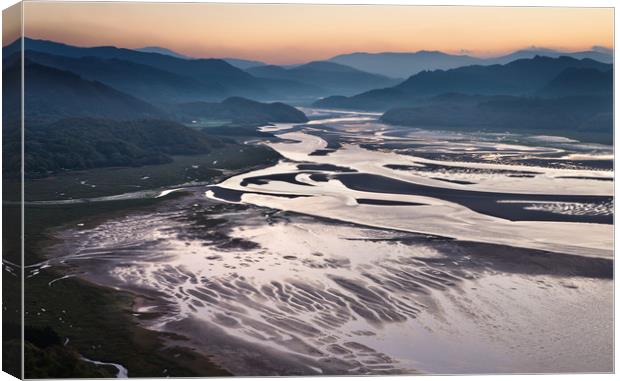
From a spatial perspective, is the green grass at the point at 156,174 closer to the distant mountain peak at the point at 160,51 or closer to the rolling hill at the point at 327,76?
the rolling hill at the point at 327,76

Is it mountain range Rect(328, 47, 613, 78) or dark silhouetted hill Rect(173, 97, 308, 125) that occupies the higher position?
mountain range Rect(328, 47, 613, 78)

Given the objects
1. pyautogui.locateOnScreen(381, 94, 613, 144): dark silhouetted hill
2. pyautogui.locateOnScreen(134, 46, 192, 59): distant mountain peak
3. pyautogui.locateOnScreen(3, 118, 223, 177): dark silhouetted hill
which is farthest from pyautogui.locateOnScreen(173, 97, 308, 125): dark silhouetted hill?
pyautogui.locateOnScreen(381, 94, 613, 144): dark silhouetted hill

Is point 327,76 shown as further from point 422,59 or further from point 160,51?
point 160,51

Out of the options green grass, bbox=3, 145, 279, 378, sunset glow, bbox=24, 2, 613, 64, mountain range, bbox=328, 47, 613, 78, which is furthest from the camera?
mountain range, bbox=328, 47, 613, 78

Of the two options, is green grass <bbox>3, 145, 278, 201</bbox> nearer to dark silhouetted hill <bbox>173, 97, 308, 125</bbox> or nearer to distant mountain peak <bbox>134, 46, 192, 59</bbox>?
dark silhouetted hill <bbox>173, 97, 308, 125</bbox>

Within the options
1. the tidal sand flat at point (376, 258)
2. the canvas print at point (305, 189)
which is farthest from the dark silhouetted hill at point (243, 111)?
the tidal sand flat at point (376, 258)

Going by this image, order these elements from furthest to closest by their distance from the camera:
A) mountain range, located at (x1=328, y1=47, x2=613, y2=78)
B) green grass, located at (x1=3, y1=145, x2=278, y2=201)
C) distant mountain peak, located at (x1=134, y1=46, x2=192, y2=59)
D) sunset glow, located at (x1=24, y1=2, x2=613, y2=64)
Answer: green grass, located at (x1=3, y1=145, x2=278, y2=201) → mountain range, located at (x1=328, y1=47, x2=613, y2=78) → distant mountain peak, located at (x1=134, y1=46, x2=192, y2=59) → sunset glow, located at (x1=24, y1=2, x2=613, y2=64)

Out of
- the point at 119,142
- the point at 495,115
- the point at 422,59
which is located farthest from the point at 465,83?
the point at 119,142

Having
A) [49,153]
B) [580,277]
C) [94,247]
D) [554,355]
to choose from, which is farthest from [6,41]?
[580,277]
